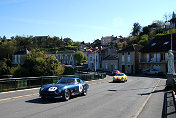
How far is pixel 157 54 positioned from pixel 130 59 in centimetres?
856

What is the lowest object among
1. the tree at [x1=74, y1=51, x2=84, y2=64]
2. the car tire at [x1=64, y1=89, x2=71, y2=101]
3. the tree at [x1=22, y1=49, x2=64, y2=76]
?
the car tire at [x1=64, y1=89, x2=71, y2=101]

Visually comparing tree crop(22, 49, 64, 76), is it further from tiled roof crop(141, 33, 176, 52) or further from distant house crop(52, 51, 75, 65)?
distant house crop(52, 51, 75, 65)

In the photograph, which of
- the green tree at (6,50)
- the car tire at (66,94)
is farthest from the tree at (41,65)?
the green tree at (6,50)

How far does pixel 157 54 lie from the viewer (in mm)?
47844

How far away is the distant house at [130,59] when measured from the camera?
53219 millimetres

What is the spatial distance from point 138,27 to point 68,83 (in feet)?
378

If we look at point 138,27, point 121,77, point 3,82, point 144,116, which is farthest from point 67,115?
point 138,27

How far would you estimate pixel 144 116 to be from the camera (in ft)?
25.0

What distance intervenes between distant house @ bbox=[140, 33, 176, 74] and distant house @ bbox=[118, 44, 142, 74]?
73.5 inches

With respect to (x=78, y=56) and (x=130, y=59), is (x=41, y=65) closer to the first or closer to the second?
(x=130, y=59)

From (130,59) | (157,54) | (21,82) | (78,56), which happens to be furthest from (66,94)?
(78,56)

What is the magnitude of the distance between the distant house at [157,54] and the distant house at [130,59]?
1.87 meters

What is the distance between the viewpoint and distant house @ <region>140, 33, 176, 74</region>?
45.8 meters

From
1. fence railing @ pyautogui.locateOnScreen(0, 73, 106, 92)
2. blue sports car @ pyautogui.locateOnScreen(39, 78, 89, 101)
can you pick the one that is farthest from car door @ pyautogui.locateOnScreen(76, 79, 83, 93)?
fence railing @ pyautogui.locateOnScreen(0, 73, 106, 92)
